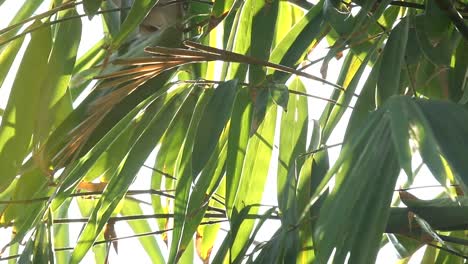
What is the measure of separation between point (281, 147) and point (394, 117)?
1.24 feet

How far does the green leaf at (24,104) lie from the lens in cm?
86

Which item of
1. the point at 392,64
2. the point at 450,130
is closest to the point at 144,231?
the point at 392,64

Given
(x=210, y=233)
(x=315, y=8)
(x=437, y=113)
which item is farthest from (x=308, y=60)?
(x=437, y=113)

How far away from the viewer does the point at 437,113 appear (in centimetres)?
Result: 59

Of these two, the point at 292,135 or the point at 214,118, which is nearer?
the point at 214,118

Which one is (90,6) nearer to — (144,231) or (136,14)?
(136,14)

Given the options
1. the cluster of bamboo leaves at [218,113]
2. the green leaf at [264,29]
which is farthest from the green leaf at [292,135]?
the green leaf at [264,29]

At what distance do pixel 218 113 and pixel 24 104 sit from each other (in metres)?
0.19

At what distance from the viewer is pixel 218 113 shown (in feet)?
2.64

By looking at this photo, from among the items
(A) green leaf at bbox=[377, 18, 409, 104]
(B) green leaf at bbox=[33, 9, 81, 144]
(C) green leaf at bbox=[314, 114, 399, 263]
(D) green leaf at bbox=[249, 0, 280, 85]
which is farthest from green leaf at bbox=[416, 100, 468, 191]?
(B) green leaf at bbox=[33, 9, 81, 144]

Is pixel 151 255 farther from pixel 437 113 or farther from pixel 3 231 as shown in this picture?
pixel 437 113

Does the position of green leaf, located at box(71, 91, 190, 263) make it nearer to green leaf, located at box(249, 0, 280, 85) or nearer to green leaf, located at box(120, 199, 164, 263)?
green leaf, located at box(249, 0, 280, 85)

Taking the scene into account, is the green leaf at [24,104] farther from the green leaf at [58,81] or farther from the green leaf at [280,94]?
the green leaf at [280,94]

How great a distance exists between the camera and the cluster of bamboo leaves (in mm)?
770
